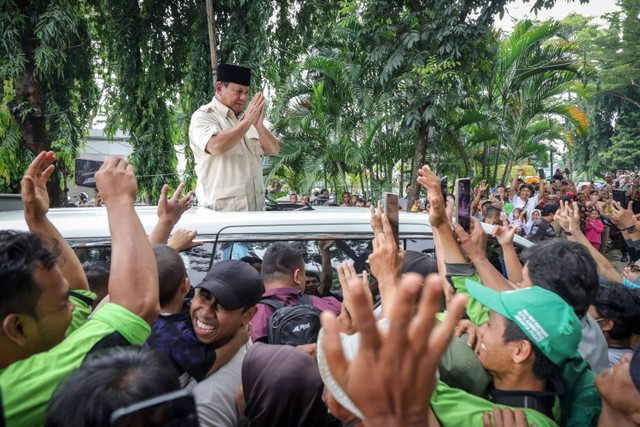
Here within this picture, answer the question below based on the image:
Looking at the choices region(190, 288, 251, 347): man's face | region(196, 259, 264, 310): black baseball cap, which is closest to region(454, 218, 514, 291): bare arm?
region(196, 259, 264, 310): black baseball cap

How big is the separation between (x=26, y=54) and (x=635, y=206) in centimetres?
1285

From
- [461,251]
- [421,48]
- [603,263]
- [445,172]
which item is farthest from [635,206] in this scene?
[461,251]

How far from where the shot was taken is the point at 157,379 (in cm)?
112

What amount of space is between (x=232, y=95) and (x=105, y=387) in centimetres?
300

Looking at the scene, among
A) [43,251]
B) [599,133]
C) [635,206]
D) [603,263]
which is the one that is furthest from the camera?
[599,133]

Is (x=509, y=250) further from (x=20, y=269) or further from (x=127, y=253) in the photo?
(x=20, y=269)

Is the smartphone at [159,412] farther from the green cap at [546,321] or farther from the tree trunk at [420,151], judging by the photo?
the tree trunk at [420,151]

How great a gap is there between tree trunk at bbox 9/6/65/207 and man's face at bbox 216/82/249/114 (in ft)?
15.2

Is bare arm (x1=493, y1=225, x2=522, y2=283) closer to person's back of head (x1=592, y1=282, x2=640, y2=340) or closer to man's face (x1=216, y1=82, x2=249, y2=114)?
person's back of head (x1=592, y1=282, x2=640, y2=340)

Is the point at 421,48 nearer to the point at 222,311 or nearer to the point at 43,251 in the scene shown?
the point at 222,311

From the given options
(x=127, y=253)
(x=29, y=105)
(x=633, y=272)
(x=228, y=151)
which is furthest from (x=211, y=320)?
(x=29, y=105)

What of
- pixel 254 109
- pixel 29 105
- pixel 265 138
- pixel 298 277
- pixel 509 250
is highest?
pixel 29 105

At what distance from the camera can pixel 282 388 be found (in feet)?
5.74

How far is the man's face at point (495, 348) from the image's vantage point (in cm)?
165
